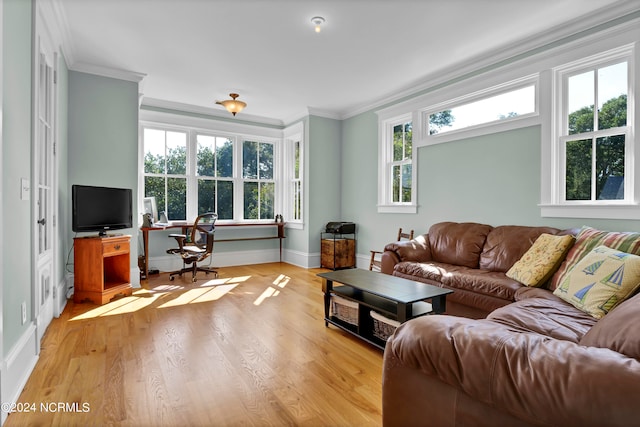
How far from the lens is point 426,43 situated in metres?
3.55

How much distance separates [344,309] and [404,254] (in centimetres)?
124

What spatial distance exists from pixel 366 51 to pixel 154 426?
12.2 feet

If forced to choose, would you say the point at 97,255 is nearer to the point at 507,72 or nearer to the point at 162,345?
the point at 162,345

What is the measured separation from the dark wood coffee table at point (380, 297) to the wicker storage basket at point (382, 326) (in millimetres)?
28

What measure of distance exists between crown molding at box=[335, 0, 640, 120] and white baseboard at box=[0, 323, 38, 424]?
4.70 metres

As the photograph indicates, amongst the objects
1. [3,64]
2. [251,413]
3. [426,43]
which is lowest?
[251,413]

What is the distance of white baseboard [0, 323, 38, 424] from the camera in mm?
1759

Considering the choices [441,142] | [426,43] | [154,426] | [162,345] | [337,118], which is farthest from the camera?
[337,118]

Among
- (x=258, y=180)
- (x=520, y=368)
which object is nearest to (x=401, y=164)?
(x=258, y=180)

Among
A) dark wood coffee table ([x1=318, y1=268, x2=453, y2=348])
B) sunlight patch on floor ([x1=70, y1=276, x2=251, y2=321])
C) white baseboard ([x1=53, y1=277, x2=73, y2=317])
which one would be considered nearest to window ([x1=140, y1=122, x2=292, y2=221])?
sunlight patch on floor ([x1=70, y1=276, x2=251, y2=321])

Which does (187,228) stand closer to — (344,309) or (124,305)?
(124,305)

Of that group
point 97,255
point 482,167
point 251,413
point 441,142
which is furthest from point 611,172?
point 97,255

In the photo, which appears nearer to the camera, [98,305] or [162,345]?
[162,345]

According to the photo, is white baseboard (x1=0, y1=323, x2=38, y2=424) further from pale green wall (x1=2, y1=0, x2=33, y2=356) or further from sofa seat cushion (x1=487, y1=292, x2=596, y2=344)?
sofa seat cushion (x1=487, y1=292, x2=596, y2=344)
